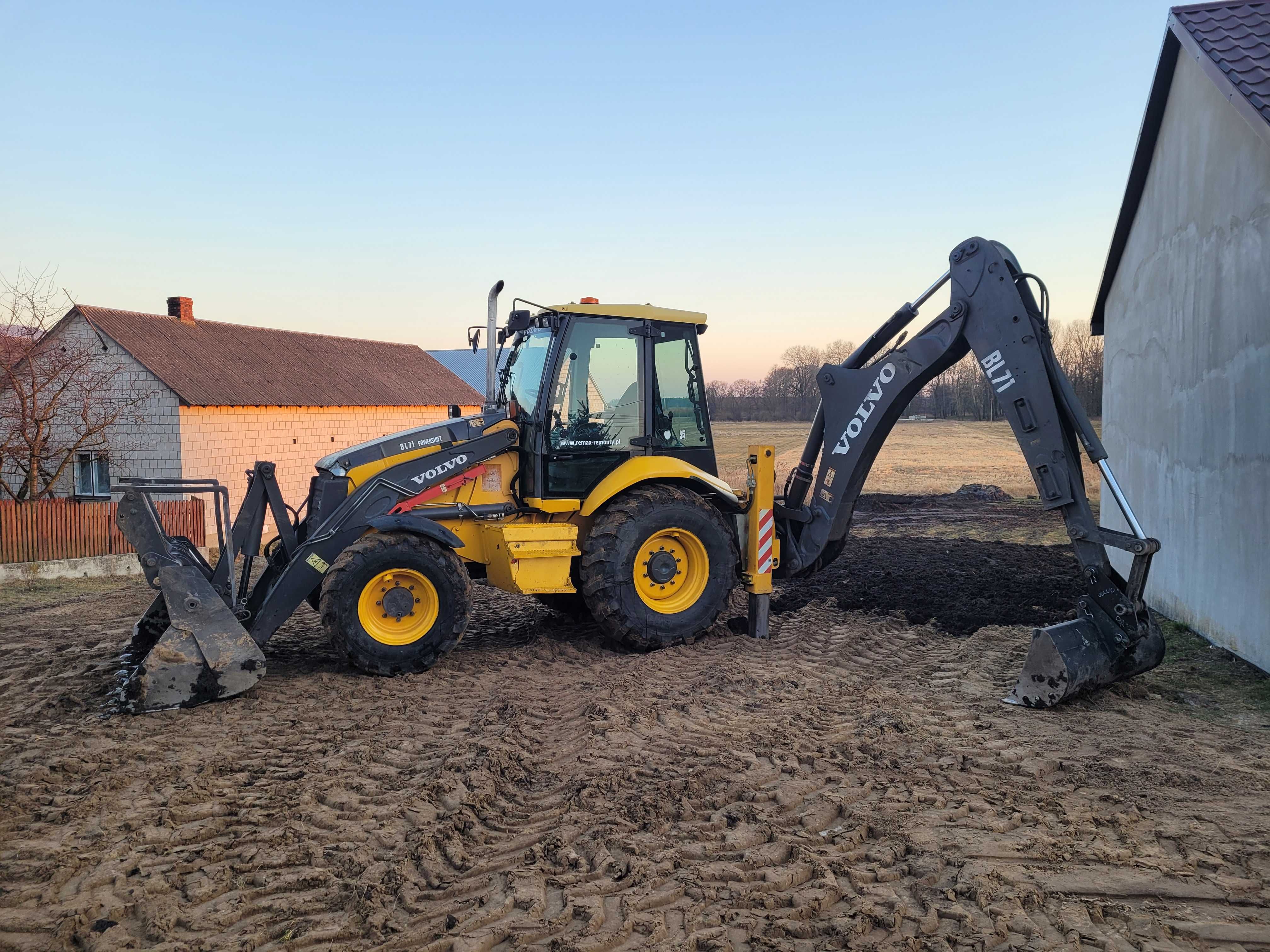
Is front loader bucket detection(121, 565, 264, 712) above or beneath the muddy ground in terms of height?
above

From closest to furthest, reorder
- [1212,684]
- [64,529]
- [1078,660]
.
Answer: [1078,660] < [1212,684] < [64,529]

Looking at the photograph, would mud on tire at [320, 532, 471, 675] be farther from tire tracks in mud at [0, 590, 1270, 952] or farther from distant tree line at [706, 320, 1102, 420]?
distant tree line at [706, 320, 1102, 420]

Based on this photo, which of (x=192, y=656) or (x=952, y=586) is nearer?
(x=192, y=656)

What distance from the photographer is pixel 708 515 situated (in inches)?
303

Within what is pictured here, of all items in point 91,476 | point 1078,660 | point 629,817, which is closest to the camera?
point 629,817

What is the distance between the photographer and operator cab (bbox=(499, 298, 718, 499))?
750cm

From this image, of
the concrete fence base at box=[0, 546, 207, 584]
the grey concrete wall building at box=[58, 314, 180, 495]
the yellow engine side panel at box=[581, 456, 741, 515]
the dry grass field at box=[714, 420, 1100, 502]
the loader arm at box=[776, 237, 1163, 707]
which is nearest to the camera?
the loader arm at box=[776, 237, 1163, 707]

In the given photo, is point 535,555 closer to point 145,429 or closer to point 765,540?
point 765,540

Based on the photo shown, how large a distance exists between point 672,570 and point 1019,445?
114 inches

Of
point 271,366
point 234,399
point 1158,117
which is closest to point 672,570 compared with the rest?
point 1158,117

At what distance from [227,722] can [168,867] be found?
1.96 meters

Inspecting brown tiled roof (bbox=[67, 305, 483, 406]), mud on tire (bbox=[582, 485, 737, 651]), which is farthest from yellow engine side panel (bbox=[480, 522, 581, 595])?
brown tiled roof (bbox=[67, 305, 483, 406])

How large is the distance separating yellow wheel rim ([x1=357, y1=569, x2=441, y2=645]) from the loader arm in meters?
3.23

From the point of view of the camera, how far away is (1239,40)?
25.0 ft
